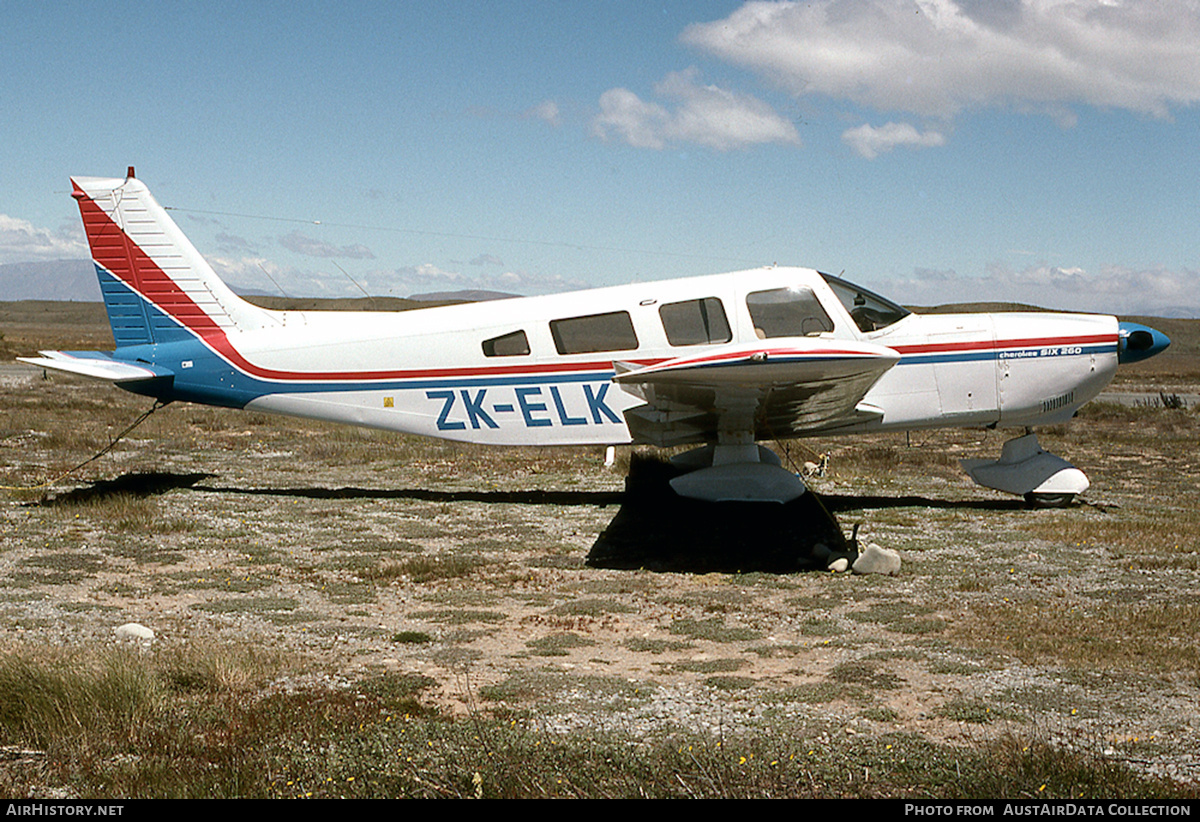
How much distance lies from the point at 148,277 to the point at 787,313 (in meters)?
7.67

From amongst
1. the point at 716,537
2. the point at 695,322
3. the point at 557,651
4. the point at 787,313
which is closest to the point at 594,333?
the point at 695,322

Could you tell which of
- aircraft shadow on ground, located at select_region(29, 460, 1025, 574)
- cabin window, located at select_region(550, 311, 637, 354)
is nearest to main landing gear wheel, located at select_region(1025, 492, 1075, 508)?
aircraft shadow on ground, located at select_region(29, 460, 1025, 574)

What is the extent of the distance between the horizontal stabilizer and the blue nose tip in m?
11.0

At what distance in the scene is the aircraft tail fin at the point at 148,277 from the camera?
11.1 m

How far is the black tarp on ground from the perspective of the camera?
28.1 ft

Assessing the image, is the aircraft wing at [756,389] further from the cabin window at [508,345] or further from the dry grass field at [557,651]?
the cabin window at [508,345]

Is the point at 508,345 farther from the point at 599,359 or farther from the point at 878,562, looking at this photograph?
the point at 878,562

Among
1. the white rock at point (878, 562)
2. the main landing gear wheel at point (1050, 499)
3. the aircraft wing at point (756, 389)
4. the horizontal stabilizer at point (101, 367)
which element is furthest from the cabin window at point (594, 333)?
the main landing gear wheel at point (1050, 499)

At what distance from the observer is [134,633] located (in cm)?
609

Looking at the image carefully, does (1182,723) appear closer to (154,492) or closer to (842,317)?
(842,317)

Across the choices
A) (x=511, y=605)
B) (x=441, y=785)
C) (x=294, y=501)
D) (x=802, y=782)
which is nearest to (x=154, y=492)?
(x=294, y=501)

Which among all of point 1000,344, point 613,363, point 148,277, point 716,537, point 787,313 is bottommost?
point 716,537

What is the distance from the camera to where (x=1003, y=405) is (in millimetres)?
10172

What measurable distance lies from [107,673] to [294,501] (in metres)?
6.77
